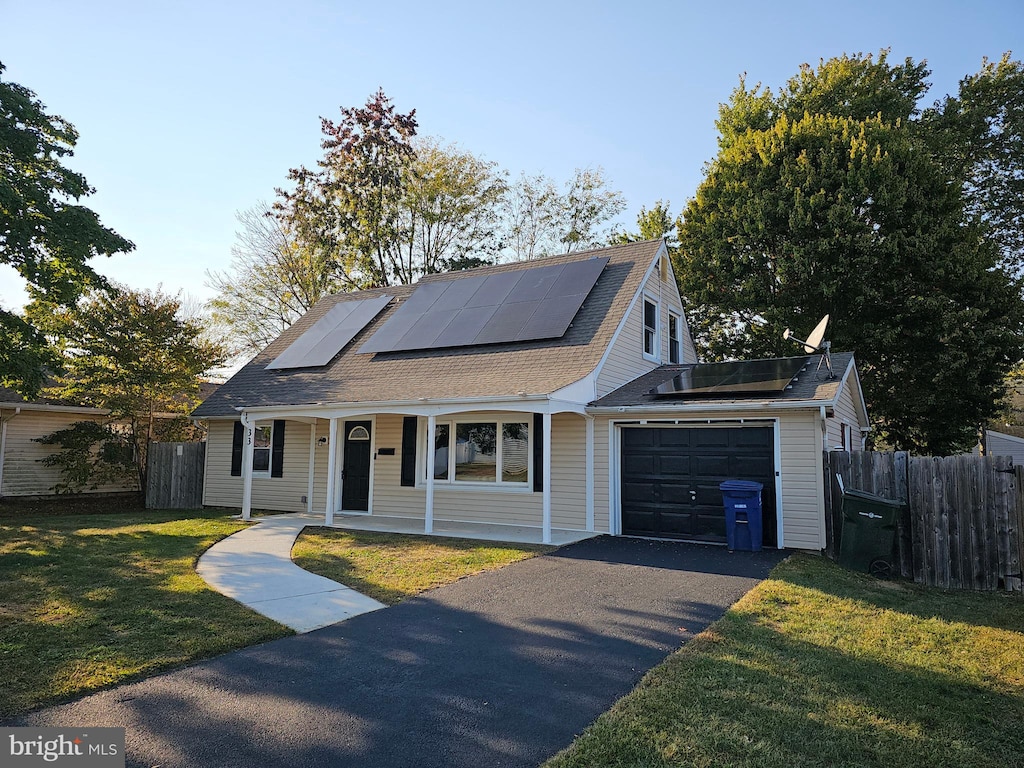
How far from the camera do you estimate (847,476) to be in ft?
28.8

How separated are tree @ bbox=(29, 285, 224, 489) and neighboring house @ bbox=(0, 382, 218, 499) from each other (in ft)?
2.78

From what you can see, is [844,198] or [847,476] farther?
[844,198]

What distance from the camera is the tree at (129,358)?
15820mm

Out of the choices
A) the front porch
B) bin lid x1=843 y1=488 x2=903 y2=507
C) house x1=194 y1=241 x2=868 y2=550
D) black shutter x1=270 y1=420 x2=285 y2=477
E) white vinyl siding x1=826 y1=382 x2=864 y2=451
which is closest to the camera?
bin lid x1=843 y1=488 x2=903 y2=507

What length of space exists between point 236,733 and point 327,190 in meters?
26.5

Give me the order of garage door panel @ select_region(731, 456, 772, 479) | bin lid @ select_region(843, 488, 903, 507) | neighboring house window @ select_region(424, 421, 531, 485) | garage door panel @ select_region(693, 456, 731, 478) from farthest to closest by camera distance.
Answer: neighboring house window @ select_region(424, 421, 531, 485), garage door panel @ select_region(693, 456, 731, 478), garage door panel @ select_region(731, 456, 772, 479), bin lid @ select_region(843, 488, 903, 507)

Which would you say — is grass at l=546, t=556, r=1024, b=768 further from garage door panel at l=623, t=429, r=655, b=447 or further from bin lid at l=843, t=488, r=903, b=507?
garage door panel at l=623, t=429, r=655, b=447

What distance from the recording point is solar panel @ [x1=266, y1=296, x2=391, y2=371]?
15.4 m

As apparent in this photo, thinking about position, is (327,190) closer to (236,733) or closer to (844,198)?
(844,198)

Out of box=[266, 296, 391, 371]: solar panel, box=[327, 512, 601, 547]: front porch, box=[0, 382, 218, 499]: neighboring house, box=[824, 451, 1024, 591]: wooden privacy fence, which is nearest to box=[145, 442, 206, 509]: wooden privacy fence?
box=[0, 382, 218, 499]: neighboring house

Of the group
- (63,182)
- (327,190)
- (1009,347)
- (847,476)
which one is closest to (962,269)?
(1009,347)

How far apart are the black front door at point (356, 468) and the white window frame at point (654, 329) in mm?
6678

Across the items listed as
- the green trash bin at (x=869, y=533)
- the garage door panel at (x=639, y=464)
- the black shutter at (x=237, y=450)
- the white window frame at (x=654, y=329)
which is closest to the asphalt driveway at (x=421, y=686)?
the green trash bin at (x=869, y=533)

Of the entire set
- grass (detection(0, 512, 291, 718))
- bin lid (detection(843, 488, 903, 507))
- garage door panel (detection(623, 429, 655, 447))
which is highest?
garage door panel (detection(623, 429, 655, 447))
